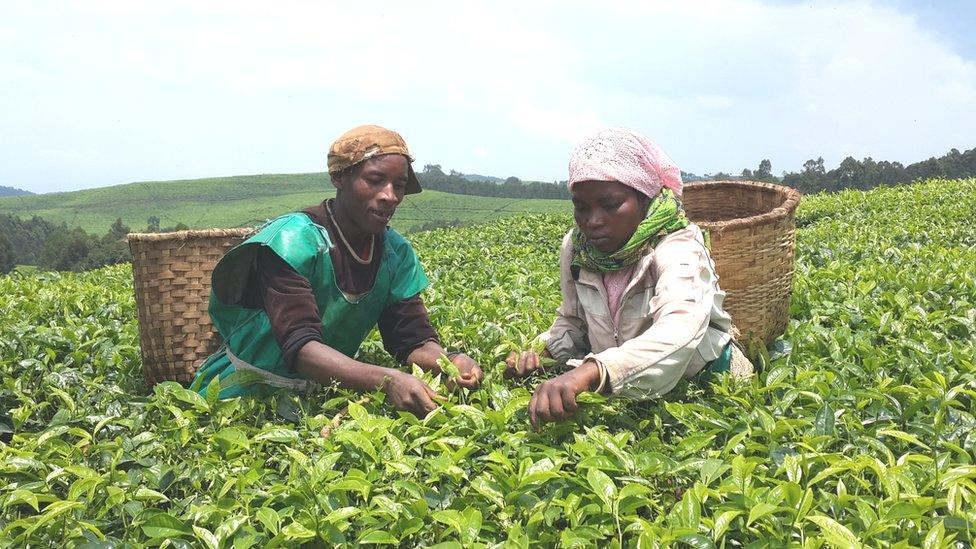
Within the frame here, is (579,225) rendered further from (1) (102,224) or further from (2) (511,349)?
(1) (102,224)

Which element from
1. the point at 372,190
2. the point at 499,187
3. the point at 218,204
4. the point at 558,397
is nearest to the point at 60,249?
the point at 218,204

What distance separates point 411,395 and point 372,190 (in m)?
0.84

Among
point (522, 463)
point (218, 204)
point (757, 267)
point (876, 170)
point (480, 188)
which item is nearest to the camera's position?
point (522, 463)

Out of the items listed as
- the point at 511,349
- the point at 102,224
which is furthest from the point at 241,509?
the point at 102,224

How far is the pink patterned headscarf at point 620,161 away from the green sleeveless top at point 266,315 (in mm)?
955

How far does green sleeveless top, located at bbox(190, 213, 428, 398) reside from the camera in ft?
9.14

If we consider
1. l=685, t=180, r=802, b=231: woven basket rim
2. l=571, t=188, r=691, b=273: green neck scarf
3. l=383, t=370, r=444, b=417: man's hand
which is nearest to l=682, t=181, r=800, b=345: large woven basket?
l=685, t=180, r=802, b=231: woven basket rim

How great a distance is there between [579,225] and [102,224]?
242 feet

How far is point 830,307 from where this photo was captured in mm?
4008

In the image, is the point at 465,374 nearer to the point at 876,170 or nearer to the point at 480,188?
the point at 876,170

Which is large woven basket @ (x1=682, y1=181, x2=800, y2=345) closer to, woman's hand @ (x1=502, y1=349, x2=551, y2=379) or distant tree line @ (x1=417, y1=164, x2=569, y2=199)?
woman's hand @ (x1=502, y1=349, x2=551, y2=379)

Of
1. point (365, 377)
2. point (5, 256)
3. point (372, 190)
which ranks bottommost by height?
point (5, 256)

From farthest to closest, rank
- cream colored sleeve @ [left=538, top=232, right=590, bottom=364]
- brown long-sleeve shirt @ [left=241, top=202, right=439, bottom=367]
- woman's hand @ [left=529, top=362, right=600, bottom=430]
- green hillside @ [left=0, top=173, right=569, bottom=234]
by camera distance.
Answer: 1. green hillside @ [left=0, top=173, right=569, bottom=234]
2. cream colored sleeve @ [left=538, top=232, right=590, bottom=364]
3. brown long-sleeve shirt @ [left=241, top=202, right=439, bottom=367]
4. woman's hand @ [left=529, top=362, right=600, bottom=430]

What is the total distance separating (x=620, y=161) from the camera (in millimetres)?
2518
